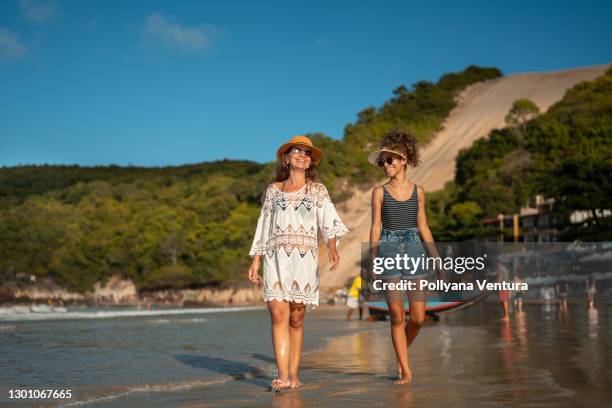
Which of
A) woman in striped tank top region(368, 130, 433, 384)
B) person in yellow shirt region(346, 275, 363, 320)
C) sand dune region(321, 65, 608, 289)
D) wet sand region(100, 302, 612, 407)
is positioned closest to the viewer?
wet sand region(100, 302, 612, 407)

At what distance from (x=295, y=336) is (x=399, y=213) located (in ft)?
4.50

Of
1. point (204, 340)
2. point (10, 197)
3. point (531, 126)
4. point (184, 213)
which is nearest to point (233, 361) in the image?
point (204, 340)

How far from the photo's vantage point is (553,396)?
18.6 feet

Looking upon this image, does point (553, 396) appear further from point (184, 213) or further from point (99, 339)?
point (184, 213)

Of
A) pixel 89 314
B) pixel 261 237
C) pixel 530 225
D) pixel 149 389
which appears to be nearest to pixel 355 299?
pixel 149 389

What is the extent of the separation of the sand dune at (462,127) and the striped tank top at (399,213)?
→ 5670 centimetres

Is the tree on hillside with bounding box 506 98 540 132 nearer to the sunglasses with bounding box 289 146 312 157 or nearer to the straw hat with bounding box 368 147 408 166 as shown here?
the straw hat with bounding box 368 147 408 166

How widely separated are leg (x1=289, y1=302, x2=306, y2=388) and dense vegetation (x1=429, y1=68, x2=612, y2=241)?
2518 cm

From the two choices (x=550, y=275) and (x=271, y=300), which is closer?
(x=271, y=300)

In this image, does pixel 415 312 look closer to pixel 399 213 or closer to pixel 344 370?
pixel 399 213

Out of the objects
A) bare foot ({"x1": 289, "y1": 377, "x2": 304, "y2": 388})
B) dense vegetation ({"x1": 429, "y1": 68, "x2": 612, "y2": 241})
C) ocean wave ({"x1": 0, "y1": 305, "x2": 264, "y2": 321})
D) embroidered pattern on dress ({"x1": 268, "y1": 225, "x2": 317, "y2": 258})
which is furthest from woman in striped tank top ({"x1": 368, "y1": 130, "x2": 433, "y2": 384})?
ocean wave ({"x1": 0, "y1": 305, "x2": 264, "y2": 321})

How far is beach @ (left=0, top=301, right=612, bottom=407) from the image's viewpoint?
6.07m

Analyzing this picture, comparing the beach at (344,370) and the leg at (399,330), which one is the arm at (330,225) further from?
the beach at (344,370)

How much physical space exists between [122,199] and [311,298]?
9805 cm
